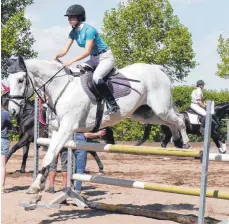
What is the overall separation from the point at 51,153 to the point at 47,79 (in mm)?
1109

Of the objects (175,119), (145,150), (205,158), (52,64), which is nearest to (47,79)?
(52,64)

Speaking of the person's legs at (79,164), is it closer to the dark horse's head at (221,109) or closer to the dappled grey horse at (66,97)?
the dappled grey horse at (66,97)

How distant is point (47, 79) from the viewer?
777 cm

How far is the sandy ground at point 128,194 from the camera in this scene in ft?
24.7

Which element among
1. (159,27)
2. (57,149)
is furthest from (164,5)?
(57,149)

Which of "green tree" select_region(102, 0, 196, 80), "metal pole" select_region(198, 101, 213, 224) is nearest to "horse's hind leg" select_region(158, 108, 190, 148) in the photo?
"metal pole" select_region(198, 101, 213, 224)

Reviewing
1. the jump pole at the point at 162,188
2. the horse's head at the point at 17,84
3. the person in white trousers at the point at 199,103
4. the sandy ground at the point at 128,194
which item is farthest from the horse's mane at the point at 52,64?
the person in white trousers at the point at 199,103

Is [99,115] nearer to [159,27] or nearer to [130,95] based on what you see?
[130,95]

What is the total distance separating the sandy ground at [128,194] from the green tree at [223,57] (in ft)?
65.0

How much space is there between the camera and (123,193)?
10.3m

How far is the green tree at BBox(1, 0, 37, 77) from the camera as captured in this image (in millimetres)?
34316

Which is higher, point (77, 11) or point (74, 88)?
point (77, 11)

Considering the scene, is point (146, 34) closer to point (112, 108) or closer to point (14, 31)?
A: point (14, 31)

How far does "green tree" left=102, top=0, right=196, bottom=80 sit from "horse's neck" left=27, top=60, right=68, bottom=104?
110 ft
